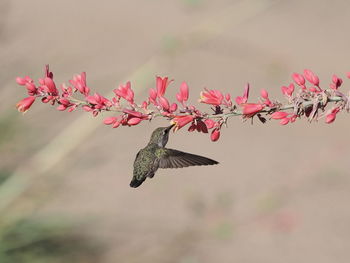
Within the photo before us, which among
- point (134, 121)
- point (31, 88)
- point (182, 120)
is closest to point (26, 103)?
point (31, 88)

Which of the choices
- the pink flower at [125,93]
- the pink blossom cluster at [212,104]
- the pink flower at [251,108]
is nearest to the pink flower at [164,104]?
the pink blossom cluster at [212,104]

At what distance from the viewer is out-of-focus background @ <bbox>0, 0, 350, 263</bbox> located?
5.46m

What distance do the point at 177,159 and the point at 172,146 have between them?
539 centimetres

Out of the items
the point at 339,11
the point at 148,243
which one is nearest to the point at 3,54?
the point at 148,243

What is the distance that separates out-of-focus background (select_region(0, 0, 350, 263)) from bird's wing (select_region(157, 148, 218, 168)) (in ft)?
6.98

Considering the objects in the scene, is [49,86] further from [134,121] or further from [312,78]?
[312,78]

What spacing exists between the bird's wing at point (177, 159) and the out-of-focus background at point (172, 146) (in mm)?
2127

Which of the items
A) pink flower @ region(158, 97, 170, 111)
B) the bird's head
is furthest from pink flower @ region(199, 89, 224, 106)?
the bird's head

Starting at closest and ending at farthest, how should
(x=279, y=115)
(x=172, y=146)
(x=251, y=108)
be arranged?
(x=251, y=108) → (x=279, y=115) → (x=172, y=146)

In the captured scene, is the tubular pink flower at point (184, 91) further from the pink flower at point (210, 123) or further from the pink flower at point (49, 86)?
the pink flower at point (49, 86)

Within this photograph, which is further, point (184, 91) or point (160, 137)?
point (160, 137)

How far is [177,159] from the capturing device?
2646 mm

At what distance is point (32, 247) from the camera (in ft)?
17.4

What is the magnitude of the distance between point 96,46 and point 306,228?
483 cm
